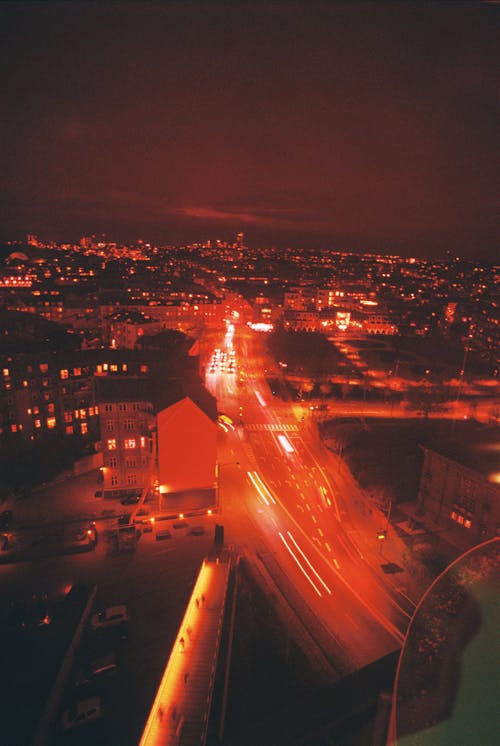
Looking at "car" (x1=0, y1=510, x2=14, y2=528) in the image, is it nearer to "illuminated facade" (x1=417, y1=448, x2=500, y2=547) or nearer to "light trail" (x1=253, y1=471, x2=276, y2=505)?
"light trail" (x1=253, y1=471, x2=276, y2=505)

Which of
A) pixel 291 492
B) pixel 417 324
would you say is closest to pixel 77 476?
pixel 291 492

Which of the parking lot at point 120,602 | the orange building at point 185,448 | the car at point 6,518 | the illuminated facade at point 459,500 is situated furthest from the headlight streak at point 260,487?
the car at point 6,518

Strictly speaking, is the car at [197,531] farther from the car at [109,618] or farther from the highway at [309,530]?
the car at [109,618]

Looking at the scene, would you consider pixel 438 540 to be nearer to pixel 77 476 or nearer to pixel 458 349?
pixel 77 476

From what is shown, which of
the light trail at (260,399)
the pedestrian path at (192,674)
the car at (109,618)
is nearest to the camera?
the pedestrian path at (192,674)

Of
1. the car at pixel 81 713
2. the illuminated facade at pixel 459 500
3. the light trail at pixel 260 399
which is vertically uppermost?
the illuminated facade at pixel 459 500
